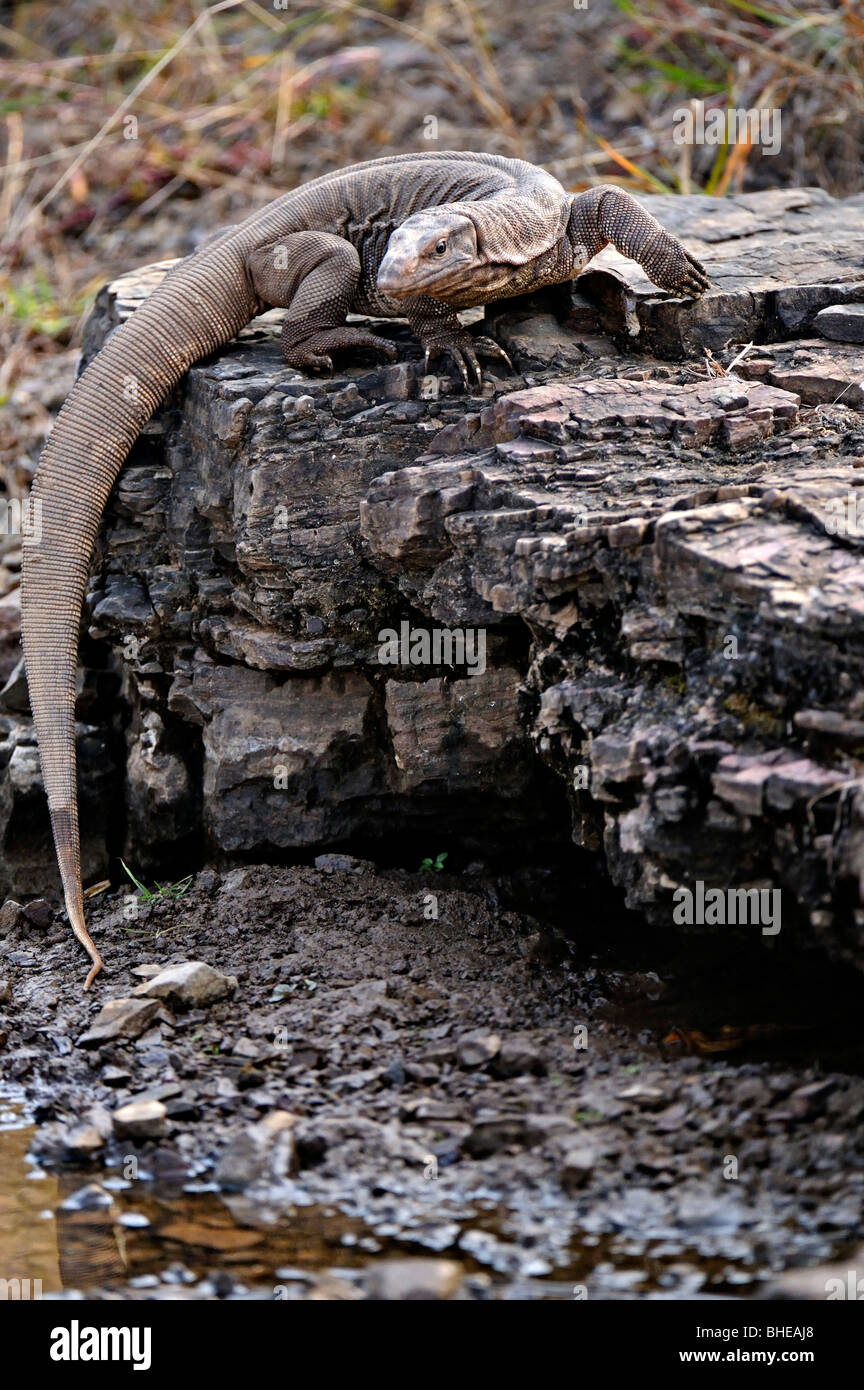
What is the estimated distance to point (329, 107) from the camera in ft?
36.9

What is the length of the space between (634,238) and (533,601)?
6.13ft

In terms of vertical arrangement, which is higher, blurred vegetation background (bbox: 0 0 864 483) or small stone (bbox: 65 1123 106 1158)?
blurred vegetation background (bbox: 0 0 864 483)

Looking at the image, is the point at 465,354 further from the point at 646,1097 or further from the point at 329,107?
the point at 329,107

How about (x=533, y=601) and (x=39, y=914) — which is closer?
(x=533, y=601)

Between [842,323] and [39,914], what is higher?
[842,323]

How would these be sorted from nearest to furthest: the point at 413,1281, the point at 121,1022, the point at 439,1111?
the point at 413,1281 → the point at 439,1111 → the point at 121,1022

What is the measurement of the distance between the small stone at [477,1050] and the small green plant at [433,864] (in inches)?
51.1

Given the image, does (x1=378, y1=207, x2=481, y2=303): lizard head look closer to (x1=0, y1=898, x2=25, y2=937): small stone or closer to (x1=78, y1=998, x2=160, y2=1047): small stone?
(x1=78, y1=998, x2=160, y2=1047): small stone

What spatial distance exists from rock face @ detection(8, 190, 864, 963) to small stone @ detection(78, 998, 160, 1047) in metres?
1.11

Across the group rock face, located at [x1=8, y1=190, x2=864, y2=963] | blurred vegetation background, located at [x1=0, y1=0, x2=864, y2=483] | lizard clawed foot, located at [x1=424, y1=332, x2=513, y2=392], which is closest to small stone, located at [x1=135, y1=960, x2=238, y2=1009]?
rock face, located at [x1=8, y1=190, x2=864, y2=963]

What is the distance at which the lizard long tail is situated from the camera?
18.5 feet

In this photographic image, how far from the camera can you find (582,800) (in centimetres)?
447

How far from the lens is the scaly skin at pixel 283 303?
17.6 ft

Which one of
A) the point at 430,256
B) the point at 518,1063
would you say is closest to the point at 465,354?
the point at 430,256
